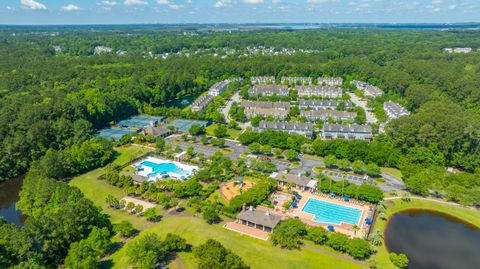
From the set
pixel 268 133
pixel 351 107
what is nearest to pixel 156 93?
pixel 268 133

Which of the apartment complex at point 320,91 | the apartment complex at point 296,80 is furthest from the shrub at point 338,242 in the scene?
the apartment complex at point 296,80

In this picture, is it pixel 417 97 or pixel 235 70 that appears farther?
pixel 235 70

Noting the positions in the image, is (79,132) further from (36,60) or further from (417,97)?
(36,60)

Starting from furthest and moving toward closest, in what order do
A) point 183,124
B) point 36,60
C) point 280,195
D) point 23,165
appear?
point 36,60 < point 183,124 < point 23,165 < point 280,195

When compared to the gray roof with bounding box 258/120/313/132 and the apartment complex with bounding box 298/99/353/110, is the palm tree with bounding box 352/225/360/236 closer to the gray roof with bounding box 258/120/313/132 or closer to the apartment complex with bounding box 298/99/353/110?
the gray roof with bounding box 258/120/313/132

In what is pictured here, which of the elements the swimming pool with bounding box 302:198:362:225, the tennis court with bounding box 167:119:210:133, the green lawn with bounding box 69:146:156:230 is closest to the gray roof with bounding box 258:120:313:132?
the tennis court with bounding box 167:119:210:133

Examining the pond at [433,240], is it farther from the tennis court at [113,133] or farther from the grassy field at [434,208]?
the tennis court at [113,133]
